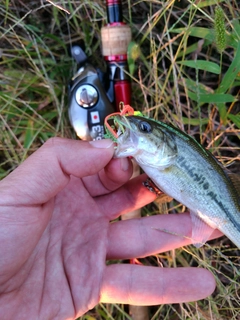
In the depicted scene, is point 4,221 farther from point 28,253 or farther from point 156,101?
point 156,101

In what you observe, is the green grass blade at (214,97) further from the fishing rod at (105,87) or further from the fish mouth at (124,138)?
the fish mouth at (124,138)

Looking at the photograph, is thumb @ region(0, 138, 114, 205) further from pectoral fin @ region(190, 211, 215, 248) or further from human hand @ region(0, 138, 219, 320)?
pectoral fin @ region(190, 211, 215, 248)

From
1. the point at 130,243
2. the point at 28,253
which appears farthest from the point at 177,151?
the point at 28,253

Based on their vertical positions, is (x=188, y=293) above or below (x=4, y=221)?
below

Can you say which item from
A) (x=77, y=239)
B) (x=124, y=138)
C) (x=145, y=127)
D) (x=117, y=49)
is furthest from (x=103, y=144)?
(x=117, y=49)

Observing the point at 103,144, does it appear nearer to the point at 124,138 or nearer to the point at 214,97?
the point at 124,138

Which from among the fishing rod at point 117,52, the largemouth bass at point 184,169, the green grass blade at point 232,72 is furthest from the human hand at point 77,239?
the green grass blade at point 232,72
